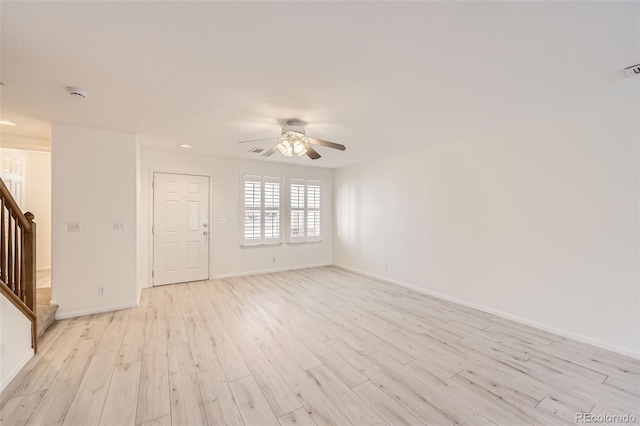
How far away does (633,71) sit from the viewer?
2.04 m

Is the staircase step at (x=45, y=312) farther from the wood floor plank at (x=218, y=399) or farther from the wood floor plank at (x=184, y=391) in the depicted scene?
the wood floor plank at (x=218, y=399)

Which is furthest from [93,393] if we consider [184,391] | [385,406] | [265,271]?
[265,271]

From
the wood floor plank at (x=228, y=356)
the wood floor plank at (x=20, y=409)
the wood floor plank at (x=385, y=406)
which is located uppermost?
the wood floor plank at (x=20, y=409)

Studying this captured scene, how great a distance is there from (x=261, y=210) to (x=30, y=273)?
3664mm

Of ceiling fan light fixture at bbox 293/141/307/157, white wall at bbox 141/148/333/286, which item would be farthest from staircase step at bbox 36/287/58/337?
ceiling fan light fixture at bbox 293/141/307/157

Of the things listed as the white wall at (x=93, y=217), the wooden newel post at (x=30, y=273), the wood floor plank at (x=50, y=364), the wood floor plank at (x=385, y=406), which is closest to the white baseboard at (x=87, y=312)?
the white wall at (x=93, y=217)

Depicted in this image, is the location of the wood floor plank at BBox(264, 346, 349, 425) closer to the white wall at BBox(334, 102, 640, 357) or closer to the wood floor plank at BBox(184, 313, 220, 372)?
the wood floor plank at BBox(184, 313, 220, 372)

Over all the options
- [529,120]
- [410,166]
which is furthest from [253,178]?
[529,120]

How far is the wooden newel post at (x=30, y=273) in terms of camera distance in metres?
2.54

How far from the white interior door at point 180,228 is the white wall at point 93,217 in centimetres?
109

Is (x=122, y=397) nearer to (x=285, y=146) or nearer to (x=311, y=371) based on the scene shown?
(x=311, y=371)

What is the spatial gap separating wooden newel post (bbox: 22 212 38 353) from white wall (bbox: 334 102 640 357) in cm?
494

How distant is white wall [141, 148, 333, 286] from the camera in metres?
4.72

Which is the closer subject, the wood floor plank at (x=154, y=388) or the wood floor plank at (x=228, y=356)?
the wood floor plank at (x=154, y=388)
